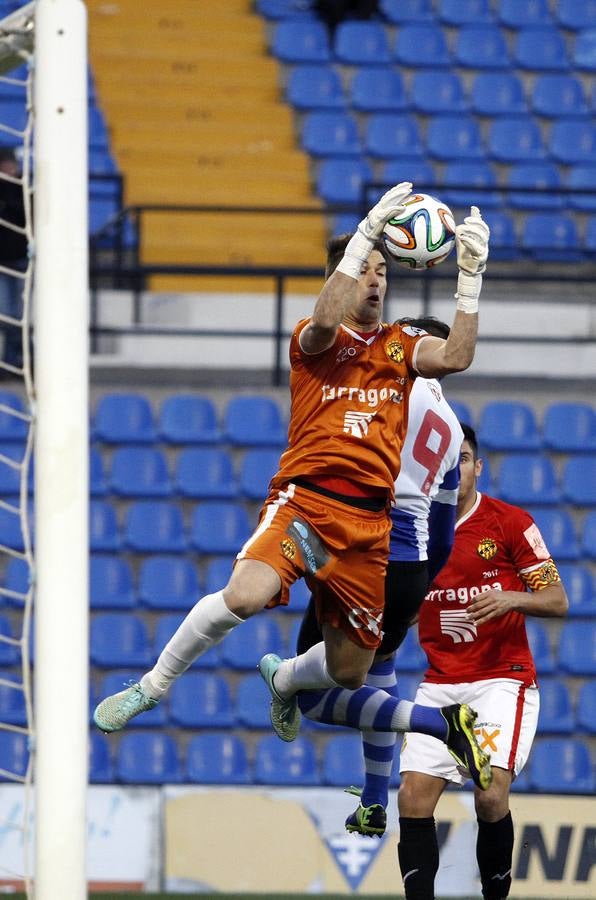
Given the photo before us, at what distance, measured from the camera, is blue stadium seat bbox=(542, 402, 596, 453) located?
11.1 m

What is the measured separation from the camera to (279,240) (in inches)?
525

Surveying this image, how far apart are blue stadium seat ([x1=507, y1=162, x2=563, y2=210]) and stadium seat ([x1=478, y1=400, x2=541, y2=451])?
8.78 ft

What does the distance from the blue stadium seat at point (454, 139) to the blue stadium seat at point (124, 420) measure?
3.97 m

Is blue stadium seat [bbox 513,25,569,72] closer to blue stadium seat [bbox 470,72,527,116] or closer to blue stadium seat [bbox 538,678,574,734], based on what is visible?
blue stadium seat [bbox 470,72,527,116]

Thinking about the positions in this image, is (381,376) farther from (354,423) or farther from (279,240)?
(279,240)

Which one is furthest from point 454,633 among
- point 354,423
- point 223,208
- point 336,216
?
point 336,216

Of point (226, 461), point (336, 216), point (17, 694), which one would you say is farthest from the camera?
point (336, 216)

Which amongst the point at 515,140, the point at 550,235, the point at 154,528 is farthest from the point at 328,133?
the point at 154,528

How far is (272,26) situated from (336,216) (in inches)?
104

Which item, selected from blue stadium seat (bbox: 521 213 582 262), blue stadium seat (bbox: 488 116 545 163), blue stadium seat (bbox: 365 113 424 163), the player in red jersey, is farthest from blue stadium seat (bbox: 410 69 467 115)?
the player in red jersey

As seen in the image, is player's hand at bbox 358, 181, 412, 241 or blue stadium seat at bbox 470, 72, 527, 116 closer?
player's hand at bbox 358, 181, 412, 241

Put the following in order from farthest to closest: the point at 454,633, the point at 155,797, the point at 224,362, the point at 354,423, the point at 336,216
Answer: the point at 336,216
the point at 224,362
the point at 155,797
the point at 454,633
the point at 354,423

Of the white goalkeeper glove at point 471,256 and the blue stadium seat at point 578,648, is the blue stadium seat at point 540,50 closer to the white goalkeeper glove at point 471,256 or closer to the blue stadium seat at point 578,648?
the blue stadium seat at point 578,648

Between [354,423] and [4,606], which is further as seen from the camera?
[4,606]
